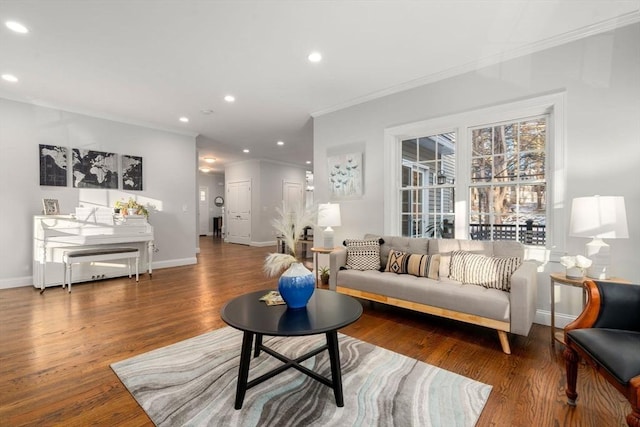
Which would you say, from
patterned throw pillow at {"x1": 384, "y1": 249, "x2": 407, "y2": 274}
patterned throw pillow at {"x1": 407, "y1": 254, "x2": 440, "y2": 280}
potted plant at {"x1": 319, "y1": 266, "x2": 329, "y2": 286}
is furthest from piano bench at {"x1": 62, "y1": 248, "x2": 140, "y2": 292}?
patterned throw pillow at {"x1": 407, "y1": 254, "x2": 440, "y2": 280}

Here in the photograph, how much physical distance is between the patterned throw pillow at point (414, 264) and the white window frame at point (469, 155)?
691 millimetres

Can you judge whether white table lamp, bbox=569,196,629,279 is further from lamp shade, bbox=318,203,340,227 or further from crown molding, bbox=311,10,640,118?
lamp shade, bbox=318,203,340,227

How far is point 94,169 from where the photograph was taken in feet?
15.8

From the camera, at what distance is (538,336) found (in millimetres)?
2615

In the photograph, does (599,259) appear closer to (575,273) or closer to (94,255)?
(575,273)

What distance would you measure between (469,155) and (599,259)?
160cm

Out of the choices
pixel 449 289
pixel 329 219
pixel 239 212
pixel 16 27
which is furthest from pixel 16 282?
pixel 449 289

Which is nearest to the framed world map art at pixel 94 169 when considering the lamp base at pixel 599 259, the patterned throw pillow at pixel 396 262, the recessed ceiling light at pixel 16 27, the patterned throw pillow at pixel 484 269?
the recessed ceiling light at pixel 16 27

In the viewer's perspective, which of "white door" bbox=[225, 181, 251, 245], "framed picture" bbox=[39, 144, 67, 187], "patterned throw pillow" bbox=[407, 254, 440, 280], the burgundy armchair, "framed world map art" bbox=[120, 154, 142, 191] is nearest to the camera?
the burgundy armchair

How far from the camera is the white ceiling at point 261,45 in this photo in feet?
7.74

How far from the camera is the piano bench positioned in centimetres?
408

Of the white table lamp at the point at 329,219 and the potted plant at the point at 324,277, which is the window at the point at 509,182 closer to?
the white table lamp at the point at 329,219

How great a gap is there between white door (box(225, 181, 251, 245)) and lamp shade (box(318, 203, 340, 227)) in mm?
5549

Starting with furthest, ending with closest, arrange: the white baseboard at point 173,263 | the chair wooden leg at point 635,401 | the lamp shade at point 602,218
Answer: the white baseboard at point 173,263, the lamp shade at point 602,218, the chair wooden leg at point 635,401
